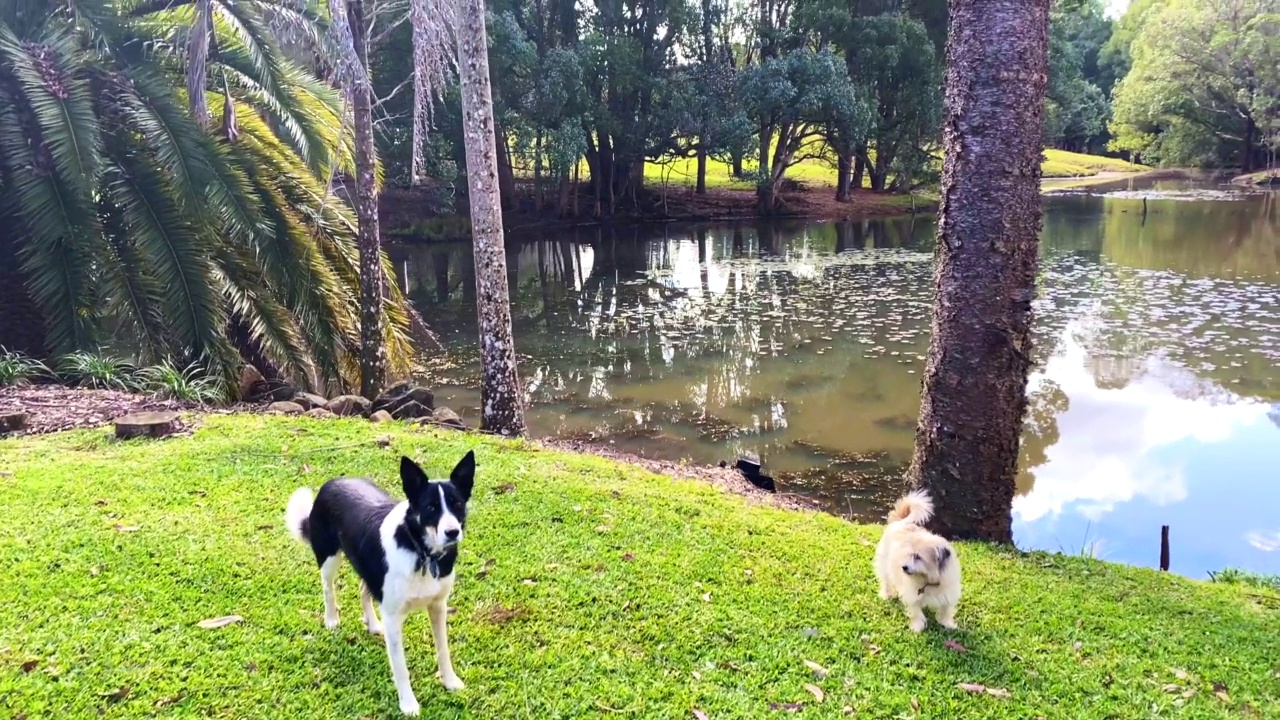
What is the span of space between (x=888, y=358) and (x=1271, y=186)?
43.7 metres

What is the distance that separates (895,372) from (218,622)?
408 inches

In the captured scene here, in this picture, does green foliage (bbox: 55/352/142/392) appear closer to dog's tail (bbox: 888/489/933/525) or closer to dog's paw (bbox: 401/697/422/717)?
dog's paw (bbox: 401/697/422/717)

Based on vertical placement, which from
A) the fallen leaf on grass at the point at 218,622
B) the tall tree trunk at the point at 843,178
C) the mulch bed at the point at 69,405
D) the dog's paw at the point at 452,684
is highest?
the tall tree trunk at the point at 843,178

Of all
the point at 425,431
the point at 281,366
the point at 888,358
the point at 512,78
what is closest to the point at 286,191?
the point at 281,366

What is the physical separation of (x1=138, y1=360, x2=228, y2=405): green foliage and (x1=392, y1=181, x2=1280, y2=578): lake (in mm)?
3208

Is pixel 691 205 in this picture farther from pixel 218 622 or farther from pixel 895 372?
pixel 218 622

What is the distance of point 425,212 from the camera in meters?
30.5

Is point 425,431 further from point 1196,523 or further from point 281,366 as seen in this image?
point 1196,523

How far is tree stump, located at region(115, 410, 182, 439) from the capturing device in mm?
6715

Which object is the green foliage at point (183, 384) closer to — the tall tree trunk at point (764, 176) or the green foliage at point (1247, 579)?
the green foliage at point (1247, 579)

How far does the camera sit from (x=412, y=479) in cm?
290

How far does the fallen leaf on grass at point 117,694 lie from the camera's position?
329 cm

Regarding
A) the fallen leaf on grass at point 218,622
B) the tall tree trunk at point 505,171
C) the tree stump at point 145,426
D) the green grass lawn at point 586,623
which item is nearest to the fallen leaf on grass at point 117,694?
the green grass lawn at point 586,623

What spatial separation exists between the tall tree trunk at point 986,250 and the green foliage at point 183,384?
7.26 meters
